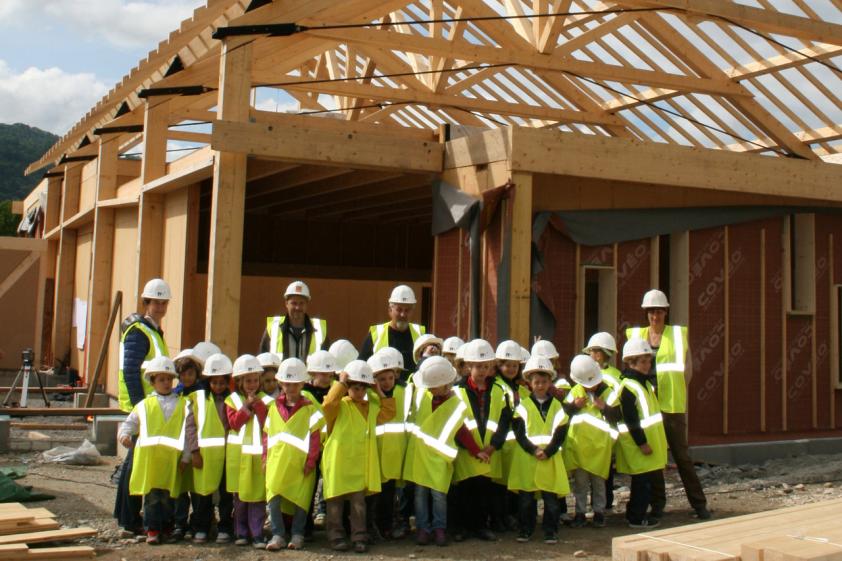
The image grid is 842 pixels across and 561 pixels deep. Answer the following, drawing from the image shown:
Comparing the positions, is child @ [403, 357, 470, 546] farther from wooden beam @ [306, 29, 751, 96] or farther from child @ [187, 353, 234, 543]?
wooden beam @ [306, 29, 751, 96]

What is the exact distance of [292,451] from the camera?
662 centimetres

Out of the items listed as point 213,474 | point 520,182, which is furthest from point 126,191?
point 213,474

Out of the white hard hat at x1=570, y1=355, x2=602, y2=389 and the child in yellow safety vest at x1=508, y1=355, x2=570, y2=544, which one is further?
the white hard hat at x1=570, y1=355, x2=602, y2=389

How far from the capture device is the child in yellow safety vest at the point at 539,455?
7086 millimetres

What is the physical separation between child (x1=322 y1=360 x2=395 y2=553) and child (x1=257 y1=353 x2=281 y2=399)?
713mm

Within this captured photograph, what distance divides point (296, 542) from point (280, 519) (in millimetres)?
201

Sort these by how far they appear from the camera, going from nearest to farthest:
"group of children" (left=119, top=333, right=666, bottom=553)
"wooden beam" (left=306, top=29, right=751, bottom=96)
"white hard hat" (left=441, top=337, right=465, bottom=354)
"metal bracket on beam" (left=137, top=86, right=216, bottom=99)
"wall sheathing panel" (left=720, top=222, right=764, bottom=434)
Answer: "group of children" (left=119, top=333, right=666, bottom=553)
"white hard hat" (left=441, top=337, right=465, bottom=354)
"wall sheathing panel" (left=720, top=222, right=764, bottom=434)
"wooden beam" (left=306, top=29, right=751, bottom=96)
"metal bracket on beam" (left=137, top=86, right=216, bottom=99)

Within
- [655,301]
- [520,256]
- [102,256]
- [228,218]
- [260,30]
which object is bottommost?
[655,301]

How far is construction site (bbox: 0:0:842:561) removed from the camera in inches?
357

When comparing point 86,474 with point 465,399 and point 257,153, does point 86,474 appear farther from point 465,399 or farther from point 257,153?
point 465,399

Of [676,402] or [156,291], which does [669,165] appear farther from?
[156,291]

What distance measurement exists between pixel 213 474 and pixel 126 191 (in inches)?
365

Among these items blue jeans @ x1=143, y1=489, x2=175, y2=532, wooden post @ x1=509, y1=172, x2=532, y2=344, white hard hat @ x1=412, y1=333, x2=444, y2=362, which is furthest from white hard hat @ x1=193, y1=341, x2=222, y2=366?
wooden post @ x1=509, y1=172, x2=532, y2=344

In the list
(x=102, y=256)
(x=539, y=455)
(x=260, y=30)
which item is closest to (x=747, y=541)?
(x=539, y=455)
